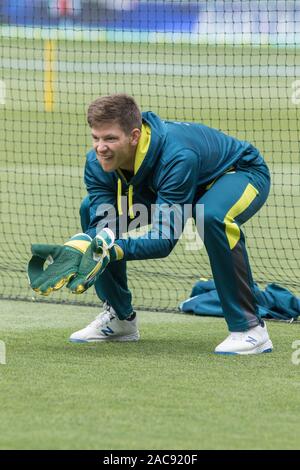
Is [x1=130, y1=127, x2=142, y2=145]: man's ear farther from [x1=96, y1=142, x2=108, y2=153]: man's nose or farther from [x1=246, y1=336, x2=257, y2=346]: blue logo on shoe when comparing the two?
[x1=246, y1=336, x2=257, y2=346]: blue logo on shoe

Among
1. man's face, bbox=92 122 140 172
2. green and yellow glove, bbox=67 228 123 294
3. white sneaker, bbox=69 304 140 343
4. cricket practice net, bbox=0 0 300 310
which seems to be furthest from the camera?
cricket practice net, bbox=0 0 300 310

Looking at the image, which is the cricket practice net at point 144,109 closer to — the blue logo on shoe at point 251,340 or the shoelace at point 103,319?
the shoelace at point 103,319

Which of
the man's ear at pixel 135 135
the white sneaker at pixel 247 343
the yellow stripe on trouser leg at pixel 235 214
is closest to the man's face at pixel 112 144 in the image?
the man's ear at pixel 135 135

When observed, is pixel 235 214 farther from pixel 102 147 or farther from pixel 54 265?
pixel 54 265

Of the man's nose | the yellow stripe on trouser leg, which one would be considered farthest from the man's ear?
the yellow stripe on trouser leg

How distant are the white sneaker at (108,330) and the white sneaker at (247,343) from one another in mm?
643

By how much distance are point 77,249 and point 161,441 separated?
5.59 feet

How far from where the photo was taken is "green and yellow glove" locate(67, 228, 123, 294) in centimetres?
598

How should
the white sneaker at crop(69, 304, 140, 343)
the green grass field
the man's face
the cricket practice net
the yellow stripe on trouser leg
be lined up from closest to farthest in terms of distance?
the green grass field
the man's face
the yellow stripe on trouser leg
the white sneaker at crop(69, 304, 140, 343)
the cricket practice net

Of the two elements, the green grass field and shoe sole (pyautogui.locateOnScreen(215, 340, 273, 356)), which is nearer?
the green grass field

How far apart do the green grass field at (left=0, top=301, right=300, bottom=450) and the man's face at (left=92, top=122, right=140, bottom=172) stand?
108 cm

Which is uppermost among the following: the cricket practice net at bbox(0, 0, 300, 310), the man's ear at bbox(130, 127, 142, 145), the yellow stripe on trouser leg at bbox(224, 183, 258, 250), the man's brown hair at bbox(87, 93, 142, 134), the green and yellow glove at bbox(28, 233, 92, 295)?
the man's brown hair at bbox(87, 93, 142, 134)
